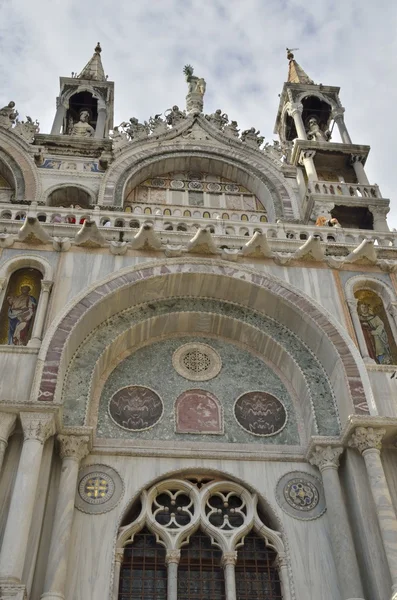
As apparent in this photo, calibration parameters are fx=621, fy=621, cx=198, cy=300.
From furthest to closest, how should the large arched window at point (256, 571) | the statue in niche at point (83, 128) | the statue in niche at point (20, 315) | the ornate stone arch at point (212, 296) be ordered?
the statue in niche at point (83, 128) → the statue in niche at point (20, 315) → the ornate stone arch at point (212, 296) → the large arched window at point (256, 571)

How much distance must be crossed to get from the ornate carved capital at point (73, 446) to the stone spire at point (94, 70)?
15186 millimetres

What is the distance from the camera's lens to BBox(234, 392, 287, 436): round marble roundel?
10.7 metres

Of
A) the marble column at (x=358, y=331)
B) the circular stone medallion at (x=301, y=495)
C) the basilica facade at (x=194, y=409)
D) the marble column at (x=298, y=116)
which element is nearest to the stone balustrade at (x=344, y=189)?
the basilica facade at (x=194, y=409)

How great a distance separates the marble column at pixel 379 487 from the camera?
8227 mm

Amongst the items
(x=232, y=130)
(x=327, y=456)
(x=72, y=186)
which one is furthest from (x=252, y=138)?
(x=327, y=456)

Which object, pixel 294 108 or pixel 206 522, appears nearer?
pixel 206 522

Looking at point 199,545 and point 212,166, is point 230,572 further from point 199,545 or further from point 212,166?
point 212,166

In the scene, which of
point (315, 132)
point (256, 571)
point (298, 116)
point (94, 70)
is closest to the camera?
point (256, 571)

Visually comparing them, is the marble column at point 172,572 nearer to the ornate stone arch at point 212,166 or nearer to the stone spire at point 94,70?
the ornate stone arch at point 212,166

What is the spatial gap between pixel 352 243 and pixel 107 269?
17.1ft

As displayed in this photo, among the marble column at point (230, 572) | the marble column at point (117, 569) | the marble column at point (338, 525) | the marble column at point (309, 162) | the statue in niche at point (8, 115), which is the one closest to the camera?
the marble column at point (338, 525)

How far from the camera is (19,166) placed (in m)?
16.5

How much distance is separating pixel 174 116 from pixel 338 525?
13656 mm

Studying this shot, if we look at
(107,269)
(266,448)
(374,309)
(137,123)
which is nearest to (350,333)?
(374,309)
